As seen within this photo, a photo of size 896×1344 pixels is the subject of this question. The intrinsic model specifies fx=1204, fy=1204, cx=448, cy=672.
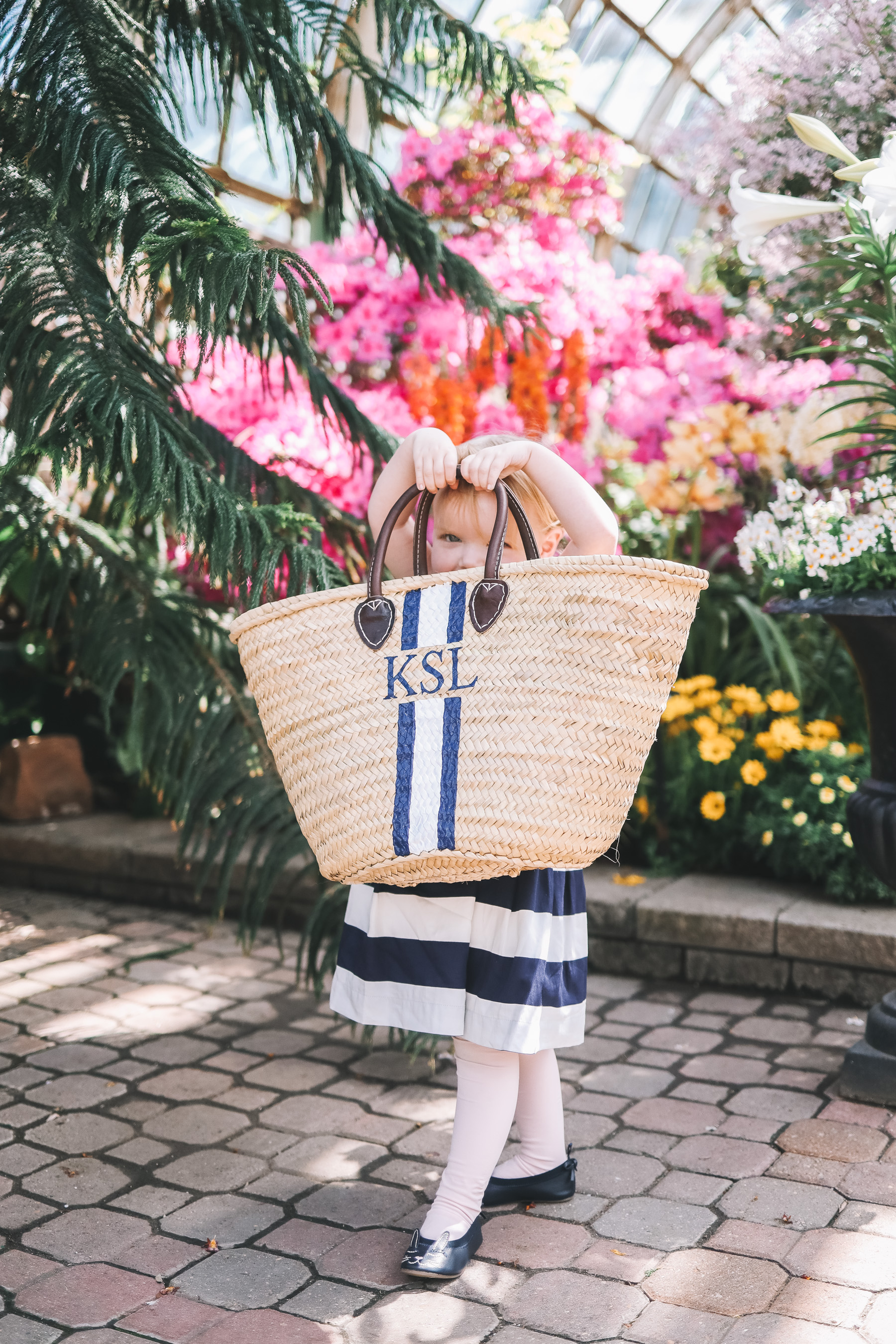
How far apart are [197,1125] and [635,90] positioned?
9.38 meters

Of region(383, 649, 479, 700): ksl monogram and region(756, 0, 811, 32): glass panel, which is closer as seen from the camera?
region(383, 649, 479, 700): ksl monogram

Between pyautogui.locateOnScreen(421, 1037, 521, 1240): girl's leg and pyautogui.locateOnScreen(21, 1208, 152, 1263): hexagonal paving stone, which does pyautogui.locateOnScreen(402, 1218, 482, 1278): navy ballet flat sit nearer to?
pyautogui.locateOnScreen(421, 1037, 521, 1240): girl's leg

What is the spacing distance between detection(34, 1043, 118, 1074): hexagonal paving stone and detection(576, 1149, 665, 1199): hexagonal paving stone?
1.10 meters

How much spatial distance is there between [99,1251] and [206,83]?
6.94ft

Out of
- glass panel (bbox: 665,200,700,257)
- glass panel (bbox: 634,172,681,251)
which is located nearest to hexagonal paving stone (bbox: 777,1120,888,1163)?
glass panel (bbox: 634,172,681,251)

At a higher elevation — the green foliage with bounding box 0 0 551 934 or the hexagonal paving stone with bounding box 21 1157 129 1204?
the green foliage with bounding box 0 0 551 934

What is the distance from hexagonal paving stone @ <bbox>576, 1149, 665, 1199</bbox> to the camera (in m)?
2.08

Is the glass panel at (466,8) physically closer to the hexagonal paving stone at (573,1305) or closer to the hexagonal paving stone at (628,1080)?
the hexagonal paving stone at (628,1080)

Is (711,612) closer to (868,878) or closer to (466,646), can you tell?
(868,878)

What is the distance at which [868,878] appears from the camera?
3.08 metres

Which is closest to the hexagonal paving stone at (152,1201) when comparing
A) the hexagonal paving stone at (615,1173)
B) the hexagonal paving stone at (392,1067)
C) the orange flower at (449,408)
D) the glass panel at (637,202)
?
the hexagonal paving stone at (392,1067)

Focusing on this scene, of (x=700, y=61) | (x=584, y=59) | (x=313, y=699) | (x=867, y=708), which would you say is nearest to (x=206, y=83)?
(x=313, y=699)

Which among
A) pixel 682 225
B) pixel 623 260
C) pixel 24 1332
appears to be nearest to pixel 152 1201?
pixel 24 1332

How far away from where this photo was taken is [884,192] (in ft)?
7.06
